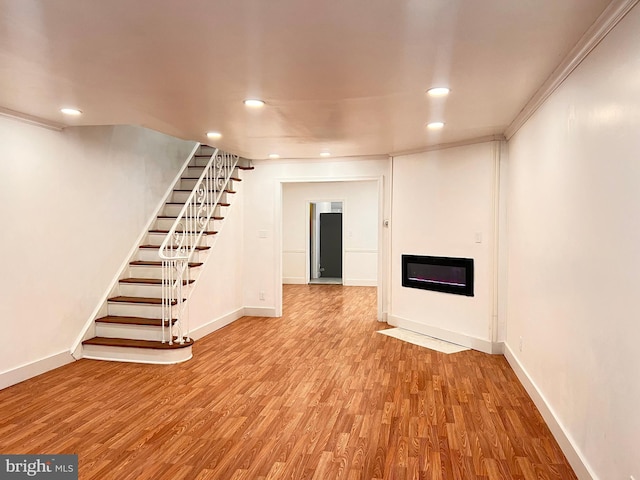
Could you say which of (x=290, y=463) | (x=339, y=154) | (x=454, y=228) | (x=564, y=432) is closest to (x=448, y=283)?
(x=454, y=228)

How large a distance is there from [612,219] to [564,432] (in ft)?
4.68

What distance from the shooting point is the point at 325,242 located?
11.5 m

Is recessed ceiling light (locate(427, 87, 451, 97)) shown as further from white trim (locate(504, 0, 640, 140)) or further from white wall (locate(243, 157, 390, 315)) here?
white wall (locate(243, 157, 390, 315))

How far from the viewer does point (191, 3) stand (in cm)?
194

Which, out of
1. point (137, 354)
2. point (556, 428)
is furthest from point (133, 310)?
point (556, 428)

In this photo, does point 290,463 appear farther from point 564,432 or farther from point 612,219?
point 612,219

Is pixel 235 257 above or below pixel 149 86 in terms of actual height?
below

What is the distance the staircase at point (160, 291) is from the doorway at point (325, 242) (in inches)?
195

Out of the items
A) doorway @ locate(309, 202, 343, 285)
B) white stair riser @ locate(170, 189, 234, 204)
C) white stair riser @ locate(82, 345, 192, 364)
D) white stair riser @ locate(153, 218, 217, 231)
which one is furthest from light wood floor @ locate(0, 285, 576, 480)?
doorway @ locate(309, 202, 343, 285)

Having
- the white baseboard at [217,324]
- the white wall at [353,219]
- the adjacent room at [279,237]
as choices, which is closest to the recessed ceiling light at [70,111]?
the adjacent room at [279,237]

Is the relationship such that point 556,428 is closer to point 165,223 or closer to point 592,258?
point 592,258

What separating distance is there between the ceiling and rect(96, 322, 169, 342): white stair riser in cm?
215

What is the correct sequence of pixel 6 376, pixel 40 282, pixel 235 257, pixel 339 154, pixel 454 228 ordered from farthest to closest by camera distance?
1. pixel 235 257
2. pixel 339 154
3. pixel 454 228
4. pixel 40 282
5. pixel 6 376

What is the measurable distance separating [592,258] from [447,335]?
3.27 meters
